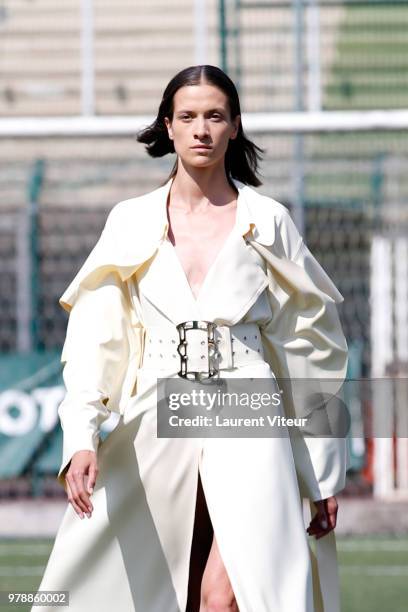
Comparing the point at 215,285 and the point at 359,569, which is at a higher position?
the point at 215,285

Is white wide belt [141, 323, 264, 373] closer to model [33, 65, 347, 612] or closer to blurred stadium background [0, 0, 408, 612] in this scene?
model [33, 65, 347, 612]

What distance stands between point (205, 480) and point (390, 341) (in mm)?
6321

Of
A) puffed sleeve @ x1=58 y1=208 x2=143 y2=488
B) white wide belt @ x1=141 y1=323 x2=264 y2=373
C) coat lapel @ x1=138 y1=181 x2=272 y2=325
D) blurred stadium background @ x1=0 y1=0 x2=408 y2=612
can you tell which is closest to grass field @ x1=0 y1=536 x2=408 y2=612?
blurred stadium background @ x1=0 y1=0 x2=408 y2=612

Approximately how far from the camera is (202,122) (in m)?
3.93

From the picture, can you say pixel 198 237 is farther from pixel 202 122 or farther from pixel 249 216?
pixel 202 122

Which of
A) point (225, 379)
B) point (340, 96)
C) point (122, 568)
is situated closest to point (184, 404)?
point (225, 379)

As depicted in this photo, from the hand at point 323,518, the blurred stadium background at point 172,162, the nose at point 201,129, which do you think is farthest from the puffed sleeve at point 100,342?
the blurred stadium background at point 172,162

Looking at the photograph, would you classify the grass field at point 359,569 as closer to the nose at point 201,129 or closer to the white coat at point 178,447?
the white coat at point 178,447

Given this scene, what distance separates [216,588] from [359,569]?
4204 millimetres

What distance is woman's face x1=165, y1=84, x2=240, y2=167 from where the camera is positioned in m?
3.94

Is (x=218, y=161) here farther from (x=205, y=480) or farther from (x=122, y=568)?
(x=122, y=568)

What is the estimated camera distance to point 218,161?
4.05 meters

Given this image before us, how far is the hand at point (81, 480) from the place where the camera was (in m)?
3.69

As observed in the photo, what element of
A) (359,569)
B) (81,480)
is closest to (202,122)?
(81,480)
